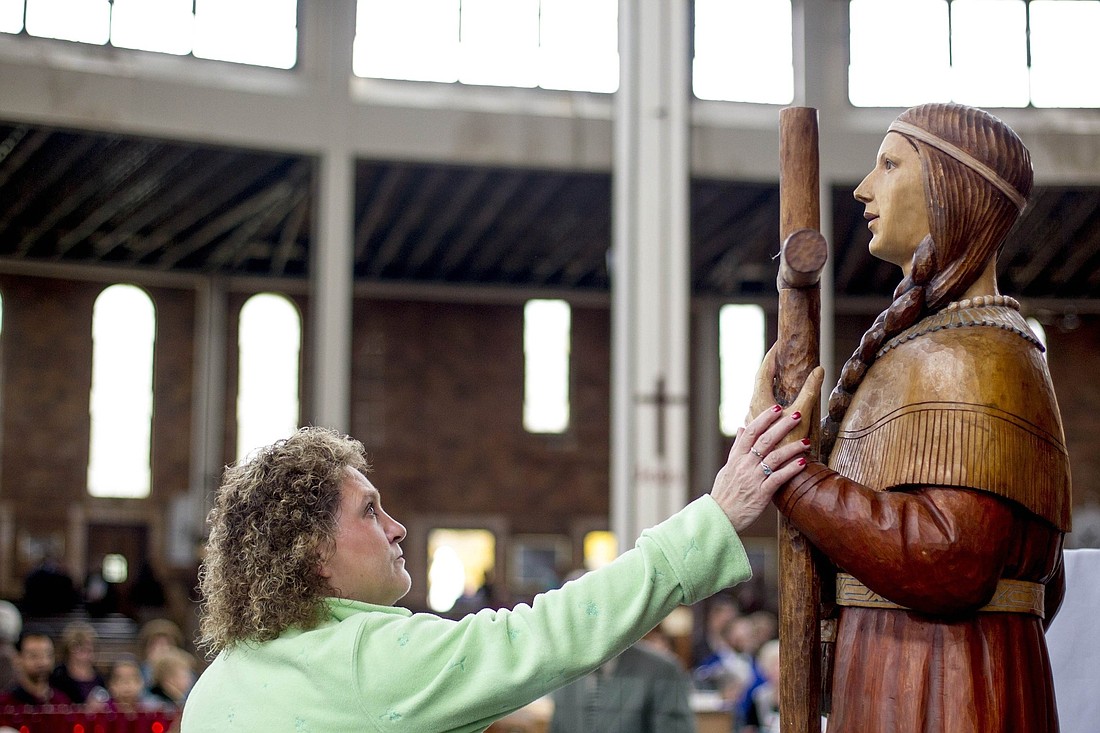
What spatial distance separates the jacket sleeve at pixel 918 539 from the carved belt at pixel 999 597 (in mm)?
51

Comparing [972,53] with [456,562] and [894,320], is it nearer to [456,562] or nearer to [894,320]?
[456,562]

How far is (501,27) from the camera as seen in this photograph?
15.1 m

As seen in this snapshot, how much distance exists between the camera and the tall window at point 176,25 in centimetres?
1298

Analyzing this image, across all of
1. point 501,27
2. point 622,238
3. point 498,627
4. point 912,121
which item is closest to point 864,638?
point 498,627

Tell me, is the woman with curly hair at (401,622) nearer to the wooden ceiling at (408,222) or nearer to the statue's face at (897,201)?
the statue's face at (897,201)

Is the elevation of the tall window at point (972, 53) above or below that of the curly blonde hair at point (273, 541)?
above

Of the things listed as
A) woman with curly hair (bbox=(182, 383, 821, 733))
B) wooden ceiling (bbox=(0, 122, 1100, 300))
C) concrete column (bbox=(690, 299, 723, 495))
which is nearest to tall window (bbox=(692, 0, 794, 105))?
wooden ceiling (bbox=(0, 122, 1100, 300))

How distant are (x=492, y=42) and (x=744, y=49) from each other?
3.04 metres

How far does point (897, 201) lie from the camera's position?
1.95 metres

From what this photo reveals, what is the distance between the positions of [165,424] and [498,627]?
17.6m

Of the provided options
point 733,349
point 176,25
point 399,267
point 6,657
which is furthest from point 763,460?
point 733,349

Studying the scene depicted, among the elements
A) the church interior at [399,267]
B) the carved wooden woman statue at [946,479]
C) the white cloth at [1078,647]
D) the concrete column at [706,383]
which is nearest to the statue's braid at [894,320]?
the carved wooden woman statue at [946,479]

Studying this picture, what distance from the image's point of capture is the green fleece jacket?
1.78 metres

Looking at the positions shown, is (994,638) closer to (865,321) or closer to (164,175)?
(164,175)
